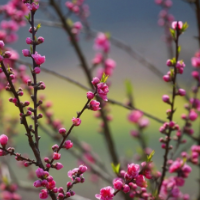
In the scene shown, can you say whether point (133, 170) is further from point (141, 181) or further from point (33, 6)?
point (33, 6)

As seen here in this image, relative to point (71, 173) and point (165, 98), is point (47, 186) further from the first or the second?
point (165, 98)

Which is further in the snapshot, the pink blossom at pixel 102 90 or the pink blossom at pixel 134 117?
the pink blossom at pixel 134 117

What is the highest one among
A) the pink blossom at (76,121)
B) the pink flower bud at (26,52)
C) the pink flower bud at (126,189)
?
the pink flower bud at (26,52)

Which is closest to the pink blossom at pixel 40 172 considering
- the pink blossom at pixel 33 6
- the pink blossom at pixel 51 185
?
the pink blossom at pixel 51 185

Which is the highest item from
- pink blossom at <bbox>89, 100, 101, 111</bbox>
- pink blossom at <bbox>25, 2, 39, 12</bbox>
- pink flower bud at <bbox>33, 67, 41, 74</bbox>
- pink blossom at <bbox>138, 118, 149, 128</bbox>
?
pink blossom at <bbox>138, 118, 149, 128</bbox>

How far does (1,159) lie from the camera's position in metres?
2.29

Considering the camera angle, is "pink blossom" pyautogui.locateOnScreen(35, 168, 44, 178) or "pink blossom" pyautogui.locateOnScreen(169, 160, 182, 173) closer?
"pink blossom" pyautogui.locateOnScreen(35, 168, 44, 178)

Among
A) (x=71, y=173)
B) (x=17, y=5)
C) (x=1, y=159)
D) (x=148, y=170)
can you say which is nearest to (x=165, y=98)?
(x=148, y=170)

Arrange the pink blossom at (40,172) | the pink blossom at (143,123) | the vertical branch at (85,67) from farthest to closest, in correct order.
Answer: the pink blossom at (143,123) → the vertical branch at (85,67) → the pink blossom at (40,172)

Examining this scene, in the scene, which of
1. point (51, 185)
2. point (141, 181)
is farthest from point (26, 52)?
point (141, 181)

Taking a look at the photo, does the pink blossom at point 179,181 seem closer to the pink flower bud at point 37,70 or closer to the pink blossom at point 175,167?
the pink blossom at point 175,167

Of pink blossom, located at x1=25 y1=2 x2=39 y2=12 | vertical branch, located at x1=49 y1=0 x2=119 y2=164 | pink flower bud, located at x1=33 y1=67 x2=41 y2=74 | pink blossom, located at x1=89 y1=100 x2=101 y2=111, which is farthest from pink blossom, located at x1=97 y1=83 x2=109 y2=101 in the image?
vertical branch, located at x1=49 y1=0 x2=119 y2=164

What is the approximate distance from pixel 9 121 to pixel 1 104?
0.18 m

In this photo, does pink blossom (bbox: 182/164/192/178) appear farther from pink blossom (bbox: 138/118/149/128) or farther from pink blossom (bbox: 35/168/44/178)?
pink blossom (bbox: 138/118/149/128)
